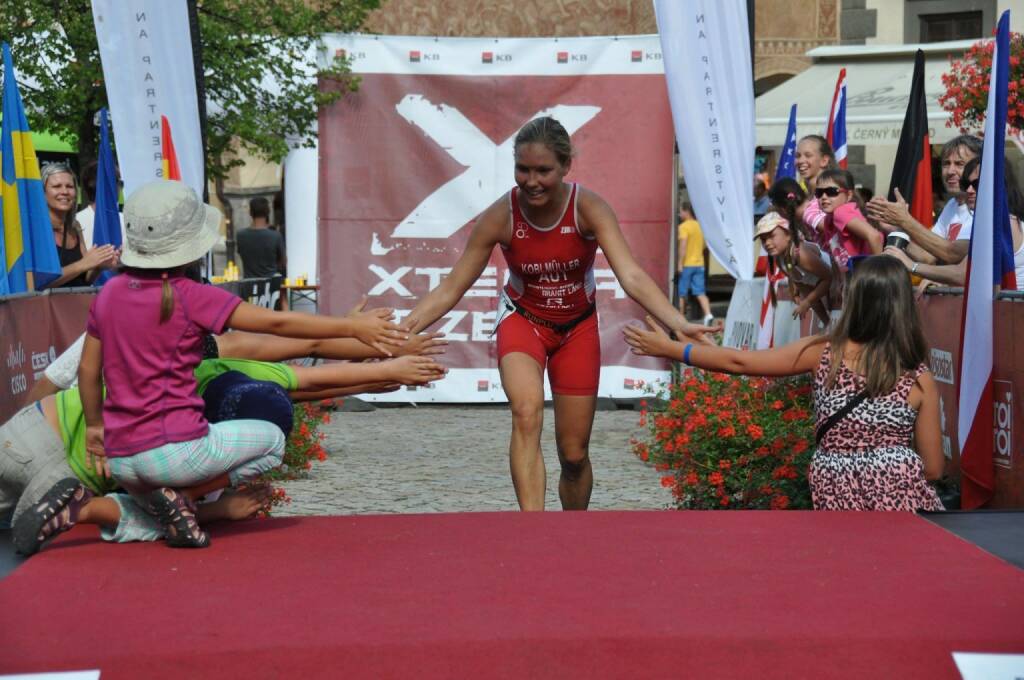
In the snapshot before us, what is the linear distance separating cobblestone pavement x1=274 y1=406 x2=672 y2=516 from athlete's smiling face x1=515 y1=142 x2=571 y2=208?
108 inches

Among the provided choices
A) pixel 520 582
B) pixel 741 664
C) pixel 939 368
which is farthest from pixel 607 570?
pixel 939 368

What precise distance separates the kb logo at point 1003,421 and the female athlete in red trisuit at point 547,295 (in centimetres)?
162

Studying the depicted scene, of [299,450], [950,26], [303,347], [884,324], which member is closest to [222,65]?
[299,450]

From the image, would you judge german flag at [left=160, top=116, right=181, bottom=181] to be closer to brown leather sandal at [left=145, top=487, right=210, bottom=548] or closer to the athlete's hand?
the athlete's hand

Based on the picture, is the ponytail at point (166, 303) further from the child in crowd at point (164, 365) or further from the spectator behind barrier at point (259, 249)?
the spectator behind barrier at point (259, 249)

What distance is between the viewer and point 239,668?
12.6 ft

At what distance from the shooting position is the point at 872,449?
19.4ft

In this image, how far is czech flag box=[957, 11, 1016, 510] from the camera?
693 centimetres

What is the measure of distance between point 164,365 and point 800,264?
475cm

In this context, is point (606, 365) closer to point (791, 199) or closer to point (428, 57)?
point (428, 57)

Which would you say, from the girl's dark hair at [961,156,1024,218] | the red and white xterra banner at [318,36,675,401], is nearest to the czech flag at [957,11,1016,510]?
the girl's dark hair at [961,156,1024,218]

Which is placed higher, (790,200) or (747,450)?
(790,200)

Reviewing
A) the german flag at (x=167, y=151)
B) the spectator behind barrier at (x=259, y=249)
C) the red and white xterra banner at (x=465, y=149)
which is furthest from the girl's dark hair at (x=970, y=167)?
the spectator behind barrier at (x=259, y=249)

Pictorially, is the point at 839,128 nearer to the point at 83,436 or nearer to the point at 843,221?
the point at 843,221
